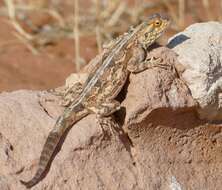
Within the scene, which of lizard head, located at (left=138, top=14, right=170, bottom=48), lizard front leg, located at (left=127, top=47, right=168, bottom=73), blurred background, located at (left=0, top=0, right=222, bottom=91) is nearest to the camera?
lizard front leg, located at (left=127, top=47, right=168, bottom=73)

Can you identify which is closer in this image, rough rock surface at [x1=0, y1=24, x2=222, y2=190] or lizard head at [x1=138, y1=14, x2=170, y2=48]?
rough rock surface at [x1=0, y1=24, x2=222, y2=190]

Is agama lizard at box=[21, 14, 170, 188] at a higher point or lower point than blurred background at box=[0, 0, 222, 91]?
lower

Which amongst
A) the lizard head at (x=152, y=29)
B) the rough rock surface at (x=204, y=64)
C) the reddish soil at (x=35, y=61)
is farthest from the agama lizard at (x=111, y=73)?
the reddish soil at (x=35, y=61)

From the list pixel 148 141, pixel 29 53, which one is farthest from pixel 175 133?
pixel 29 53

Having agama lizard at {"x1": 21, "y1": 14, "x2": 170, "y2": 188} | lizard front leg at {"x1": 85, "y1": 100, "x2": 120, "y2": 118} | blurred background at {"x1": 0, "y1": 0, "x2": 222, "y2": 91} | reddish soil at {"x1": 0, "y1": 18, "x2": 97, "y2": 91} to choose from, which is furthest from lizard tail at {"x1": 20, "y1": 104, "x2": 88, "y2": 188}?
reddish soil at {"x1": 0, "y1": 18, "x2": 97, "y2": 91}

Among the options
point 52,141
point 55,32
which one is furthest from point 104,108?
point 55,32

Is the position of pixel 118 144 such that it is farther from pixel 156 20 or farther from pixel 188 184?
pixel 156 20

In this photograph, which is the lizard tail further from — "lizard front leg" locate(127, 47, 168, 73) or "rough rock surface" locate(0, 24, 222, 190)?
"lizard front leg" locate(127, 47, 168, 73)
